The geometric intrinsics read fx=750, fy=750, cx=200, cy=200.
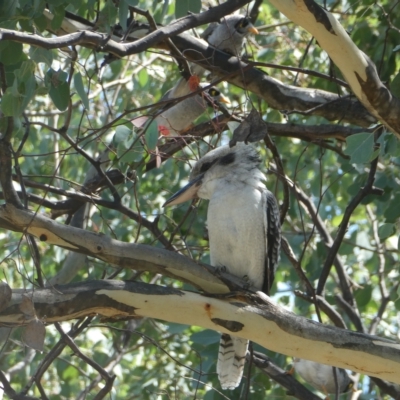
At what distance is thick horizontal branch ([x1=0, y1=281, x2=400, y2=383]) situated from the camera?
2729mm

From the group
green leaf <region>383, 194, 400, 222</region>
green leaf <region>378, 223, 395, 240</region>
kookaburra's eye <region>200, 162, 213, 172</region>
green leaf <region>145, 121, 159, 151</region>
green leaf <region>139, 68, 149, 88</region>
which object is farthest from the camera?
green leaf <region>139, 68, 149, 88</region>

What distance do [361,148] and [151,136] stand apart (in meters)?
0.83

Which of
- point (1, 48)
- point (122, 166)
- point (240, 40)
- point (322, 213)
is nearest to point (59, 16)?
point (1, 48)

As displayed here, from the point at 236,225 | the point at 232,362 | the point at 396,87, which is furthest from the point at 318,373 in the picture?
the point at 396,87

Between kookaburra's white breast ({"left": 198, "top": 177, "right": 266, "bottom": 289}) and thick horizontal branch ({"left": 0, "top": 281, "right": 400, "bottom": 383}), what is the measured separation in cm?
92

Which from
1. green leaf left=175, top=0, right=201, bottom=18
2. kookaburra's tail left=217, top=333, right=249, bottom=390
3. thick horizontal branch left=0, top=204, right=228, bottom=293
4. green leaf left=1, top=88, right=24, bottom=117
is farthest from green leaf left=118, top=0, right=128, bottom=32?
kookaburra's tail left=217, top=333, right=249, bottom=390

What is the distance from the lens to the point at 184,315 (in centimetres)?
286

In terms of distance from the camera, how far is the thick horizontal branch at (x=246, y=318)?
2.73 meters

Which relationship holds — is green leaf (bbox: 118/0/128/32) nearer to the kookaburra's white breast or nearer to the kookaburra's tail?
the kookaburra's white breast

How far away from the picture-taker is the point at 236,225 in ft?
12.5

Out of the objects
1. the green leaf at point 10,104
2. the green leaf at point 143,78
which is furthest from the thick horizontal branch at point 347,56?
the green leaf at point 143,78

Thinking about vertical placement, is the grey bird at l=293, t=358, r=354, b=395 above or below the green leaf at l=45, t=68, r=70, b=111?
below

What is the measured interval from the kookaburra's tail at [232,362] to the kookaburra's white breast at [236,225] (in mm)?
372

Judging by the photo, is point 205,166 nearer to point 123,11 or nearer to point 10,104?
point 123,11
